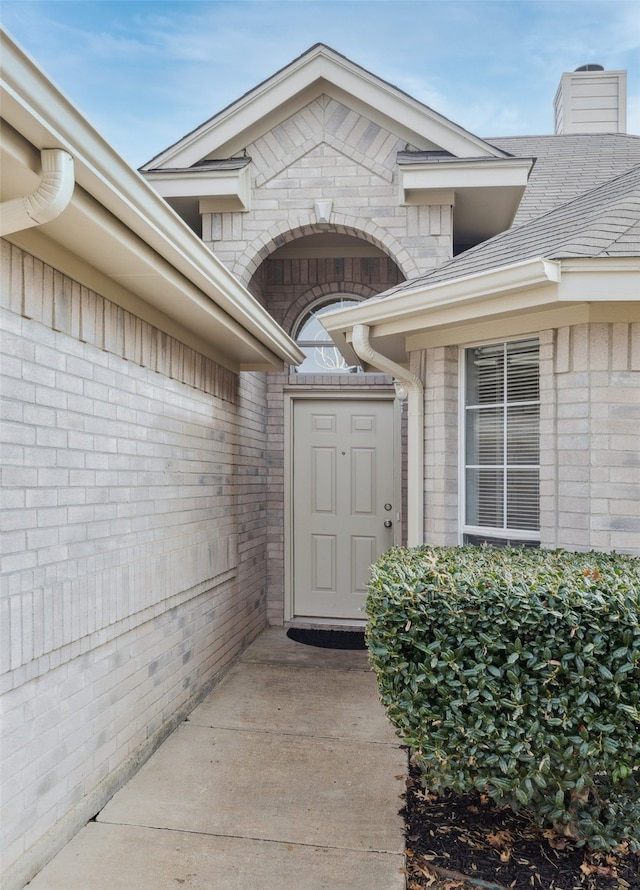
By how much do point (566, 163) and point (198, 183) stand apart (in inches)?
171

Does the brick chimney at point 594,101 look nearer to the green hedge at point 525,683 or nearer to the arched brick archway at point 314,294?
the arched brick archway at point 314,294

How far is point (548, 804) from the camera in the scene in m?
2.68

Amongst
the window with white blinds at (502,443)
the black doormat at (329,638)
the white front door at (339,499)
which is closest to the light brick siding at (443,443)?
the window with white blinds at (502,443)

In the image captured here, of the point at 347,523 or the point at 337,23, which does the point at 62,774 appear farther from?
the point at 337,23

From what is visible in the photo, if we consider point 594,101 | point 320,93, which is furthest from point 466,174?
point 594,101

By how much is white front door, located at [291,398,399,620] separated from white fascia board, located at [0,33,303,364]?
3.11 m

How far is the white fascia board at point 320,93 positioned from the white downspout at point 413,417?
243 centimetres

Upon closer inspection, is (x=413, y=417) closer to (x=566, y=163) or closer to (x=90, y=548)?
(x=90, y=548)

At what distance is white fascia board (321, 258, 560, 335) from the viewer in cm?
334

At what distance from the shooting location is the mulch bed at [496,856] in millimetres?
2598

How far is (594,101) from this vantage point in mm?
9172

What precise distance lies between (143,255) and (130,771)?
107 inches

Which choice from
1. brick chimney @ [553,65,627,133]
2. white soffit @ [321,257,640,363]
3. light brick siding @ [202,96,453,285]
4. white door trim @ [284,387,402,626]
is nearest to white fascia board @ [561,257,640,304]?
white soffit @ [321,257,640,363]

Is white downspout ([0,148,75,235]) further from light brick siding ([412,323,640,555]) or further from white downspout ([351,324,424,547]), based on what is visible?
light brick siding ([412,323,640,555])
